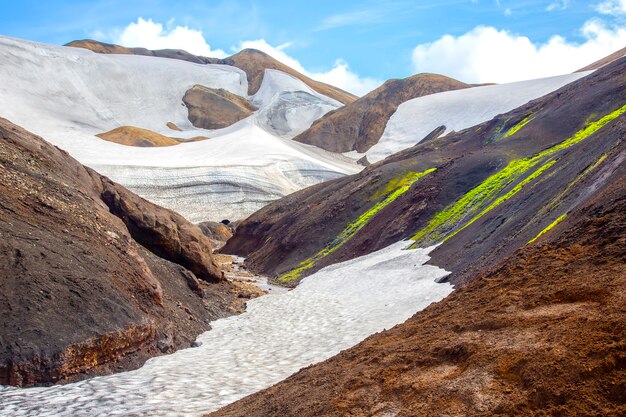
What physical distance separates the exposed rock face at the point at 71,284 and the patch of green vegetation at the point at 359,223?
1264cm

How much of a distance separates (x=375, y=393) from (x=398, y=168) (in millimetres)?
34226

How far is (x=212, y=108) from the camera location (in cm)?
14575

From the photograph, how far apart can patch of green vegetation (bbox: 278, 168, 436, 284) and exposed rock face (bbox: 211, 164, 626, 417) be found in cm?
2130

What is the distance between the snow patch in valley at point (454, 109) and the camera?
80188 mm

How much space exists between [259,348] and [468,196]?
17563 millimetres

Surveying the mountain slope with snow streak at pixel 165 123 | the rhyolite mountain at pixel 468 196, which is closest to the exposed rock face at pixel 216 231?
the mountain slope with snow streak at pixel 165 123

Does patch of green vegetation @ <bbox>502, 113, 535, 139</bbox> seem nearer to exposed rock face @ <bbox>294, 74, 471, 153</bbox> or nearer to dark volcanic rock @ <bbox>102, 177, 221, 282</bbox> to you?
dark volcanic rock @ <bbox>102, 177, 221, 282</bbox>

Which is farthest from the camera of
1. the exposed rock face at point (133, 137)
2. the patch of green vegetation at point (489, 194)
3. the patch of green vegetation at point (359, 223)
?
the exposed rock face at point (133, 137)

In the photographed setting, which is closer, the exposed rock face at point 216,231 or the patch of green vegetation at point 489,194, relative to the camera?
the patch of green vegetation at point 489,194

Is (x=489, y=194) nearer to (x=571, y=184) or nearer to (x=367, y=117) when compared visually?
(x=571, y=184)

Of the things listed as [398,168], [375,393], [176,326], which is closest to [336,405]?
[375,393]

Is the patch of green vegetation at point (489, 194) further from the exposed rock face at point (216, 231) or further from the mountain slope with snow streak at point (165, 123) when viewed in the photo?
the mountain slope with snow streak at point (165, 123)

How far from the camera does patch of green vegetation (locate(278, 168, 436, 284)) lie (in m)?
32.0

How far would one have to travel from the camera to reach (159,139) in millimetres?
100250
